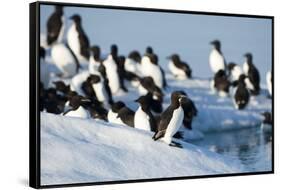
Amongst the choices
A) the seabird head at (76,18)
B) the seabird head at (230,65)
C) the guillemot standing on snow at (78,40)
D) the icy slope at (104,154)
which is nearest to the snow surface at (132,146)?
the icy slope at (104,154)

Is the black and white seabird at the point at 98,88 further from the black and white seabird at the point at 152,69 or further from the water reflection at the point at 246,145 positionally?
the water reflection at the point at 246,145

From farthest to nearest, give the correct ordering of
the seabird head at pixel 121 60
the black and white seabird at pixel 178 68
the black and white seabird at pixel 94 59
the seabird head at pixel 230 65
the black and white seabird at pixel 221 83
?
the seabird head at pixel 230 65
the black and white seabird at pixel 221 83
the black and white seabird at pixel 178 68
the seabird head at pixel 121 60
the black and white seabird at pixel 94 59

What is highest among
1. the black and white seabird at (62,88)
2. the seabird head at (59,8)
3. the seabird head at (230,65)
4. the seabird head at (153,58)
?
the seabird head at (59,8)

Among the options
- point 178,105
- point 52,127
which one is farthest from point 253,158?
point 52,127

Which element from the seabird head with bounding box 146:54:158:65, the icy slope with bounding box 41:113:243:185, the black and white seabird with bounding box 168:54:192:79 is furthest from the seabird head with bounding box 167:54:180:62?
the icy slope with bounding box 41:113:243:185

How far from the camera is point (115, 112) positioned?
7.78m

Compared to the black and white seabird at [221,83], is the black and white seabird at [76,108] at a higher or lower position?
lower

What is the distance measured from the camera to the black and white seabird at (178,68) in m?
8.09

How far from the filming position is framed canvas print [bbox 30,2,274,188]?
24.2 feet

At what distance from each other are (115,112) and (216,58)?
3.93 ft

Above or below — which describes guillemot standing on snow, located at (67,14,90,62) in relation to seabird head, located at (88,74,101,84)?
above

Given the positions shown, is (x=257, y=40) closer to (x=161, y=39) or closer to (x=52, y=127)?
(x=161, y=39)

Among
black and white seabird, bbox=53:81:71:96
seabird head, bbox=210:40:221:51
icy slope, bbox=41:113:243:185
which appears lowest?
icy slope, bbox=41:113:243:185

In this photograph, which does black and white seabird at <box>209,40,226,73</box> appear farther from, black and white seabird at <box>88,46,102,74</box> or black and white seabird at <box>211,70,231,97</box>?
black and white seabird at <box>88,46,102,74</box>
